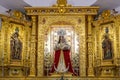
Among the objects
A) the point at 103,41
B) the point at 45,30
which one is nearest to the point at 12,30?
the point at 45,30

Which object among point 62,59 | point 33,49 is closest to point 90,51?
point 62,59

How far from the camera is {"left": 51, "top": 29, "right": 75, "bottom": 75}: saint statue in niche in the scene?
15.9 meters

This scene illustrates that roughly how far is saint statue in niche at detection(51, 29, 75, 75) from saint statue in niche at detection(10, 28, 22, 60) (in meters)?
2.19

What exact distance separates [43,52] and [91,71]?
10.3 ft

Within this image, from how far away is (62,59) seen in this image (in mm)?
16141

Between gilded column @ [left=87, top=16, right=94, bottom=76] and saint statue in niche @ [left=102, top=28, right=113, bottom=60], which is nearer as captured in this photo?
saint statue in niche @ [left=102, top=28, right=113, bottom=60]

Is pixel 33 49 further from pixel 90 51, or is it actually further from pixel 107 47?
pixel 107 47

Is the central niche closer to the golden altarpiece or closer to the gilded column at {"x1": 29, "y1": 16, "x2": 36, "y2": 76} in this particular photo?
the golden altarpiece

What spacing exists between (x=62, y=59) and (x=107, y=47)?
2.75m

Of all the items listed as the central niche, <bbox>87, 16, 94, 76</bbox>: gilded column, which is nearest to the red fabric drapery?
the central niche

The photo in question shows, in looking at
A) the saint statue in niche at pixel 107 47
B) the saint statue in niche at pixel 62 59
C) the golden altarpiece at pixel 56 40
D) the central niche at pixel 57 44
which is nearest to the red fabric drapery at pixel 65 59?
the saint statue in niche at pixel 62 59

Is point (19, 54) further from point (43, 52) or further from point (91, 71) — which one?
point (91, 71)

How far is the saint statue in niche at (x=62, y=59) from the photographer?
15933mm

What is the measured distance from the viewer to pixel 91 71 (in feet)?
53.6
